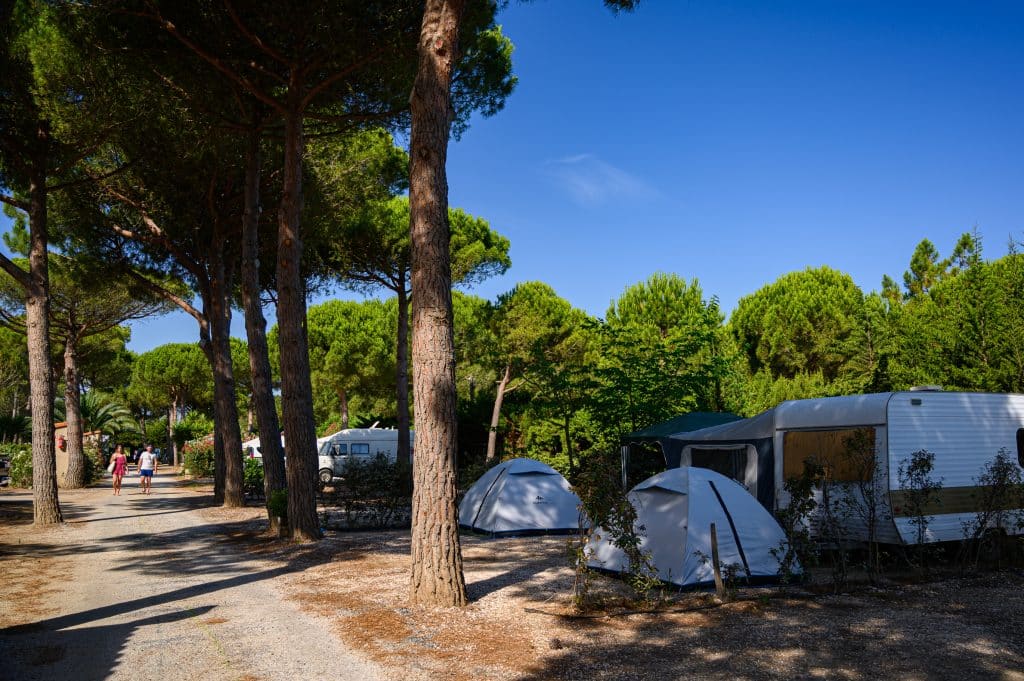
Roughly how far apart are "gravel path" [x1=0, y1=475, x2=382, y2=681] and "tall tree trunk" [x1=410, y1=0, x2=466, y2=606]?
1020mm

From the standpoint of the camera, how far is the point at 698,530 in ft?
23.5

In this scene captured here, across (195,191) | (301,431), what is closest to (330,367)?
(195,191)

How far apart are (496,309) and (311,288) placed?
867 centimetres

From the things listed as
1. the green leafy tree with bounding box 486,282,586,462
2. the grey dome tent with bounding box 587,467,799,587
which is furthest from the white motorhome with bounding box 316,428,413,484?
the grey dome tent with bounding box 587,467,799,587

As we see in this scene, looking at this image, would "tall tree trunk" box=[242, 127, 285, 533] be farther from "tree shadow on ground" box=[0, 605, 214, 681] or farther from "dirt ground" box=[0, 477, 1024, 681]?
"tree shadow on ground" box=[0, 605, 214, 681]

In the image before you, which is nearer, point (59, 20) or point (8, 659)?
point (8, 659)

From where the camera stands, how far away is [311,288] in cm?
2022

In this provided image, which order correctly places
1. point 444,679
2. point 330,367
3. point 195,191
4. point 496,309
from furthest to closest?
1. point 330,367
2. point 496,309
3. point 195,191
4. point 444,679

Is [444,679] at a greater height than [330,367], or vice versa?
[330,367]

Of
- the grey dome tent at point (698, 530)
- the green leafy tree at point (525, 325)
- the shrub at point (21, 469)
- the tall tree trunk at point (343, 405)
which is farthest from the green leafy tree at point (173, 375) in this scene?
the grey dome tent at point (698, 530)

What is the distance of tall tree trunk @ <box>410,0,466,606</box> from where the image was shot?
20.4 feet

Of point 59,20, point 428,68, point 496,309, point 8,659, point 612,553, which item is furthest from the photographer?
point 496,309

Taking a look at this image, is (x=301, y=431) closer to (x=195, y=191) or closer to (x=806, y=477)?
(x=806, y=477)

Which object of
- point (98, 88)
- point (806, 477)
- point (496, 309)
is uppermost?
point (98, 88)
